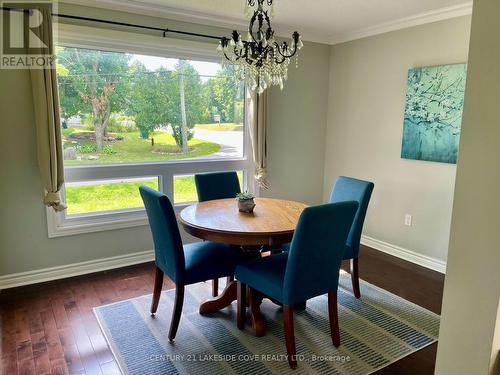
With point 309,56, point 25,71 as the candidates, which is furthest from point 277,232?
point 309,56

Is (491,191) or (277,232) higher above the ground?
(491,191)

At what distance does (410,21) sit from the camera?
11.8ft

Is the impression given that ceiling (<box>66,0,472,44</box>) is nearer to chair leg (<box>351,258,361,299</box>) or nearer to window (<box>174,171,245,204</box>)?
window (<box>174,171,245,204</box>)

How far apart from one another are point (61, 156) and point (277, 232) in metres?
2.01

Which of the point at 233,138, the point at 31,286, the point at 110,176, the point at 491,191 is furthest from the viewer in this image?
the point at 233,138

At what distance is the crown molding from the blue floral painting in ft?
1.49

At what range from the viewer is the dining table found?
7.34 feet

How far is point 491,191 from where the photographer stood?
104cm

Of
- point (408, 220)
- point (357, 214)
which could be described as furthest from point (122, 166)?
point (408, 220)

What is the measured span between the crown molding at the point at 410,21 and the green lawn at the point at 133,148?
82.2 inches

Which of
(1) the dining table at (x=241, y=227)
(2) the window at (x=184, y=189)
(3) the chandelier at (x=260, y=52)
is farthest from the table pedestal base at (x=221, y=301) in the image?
(3) the chandelier at (x=260, y=52)

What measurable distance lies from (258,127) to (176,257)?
7.10ft

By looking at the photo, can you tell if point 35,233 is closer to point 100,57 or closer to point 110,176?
point 110,176

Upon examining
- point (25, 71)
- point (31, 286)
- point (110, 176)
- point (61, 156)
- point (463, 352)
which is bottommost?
point (31, 286)
